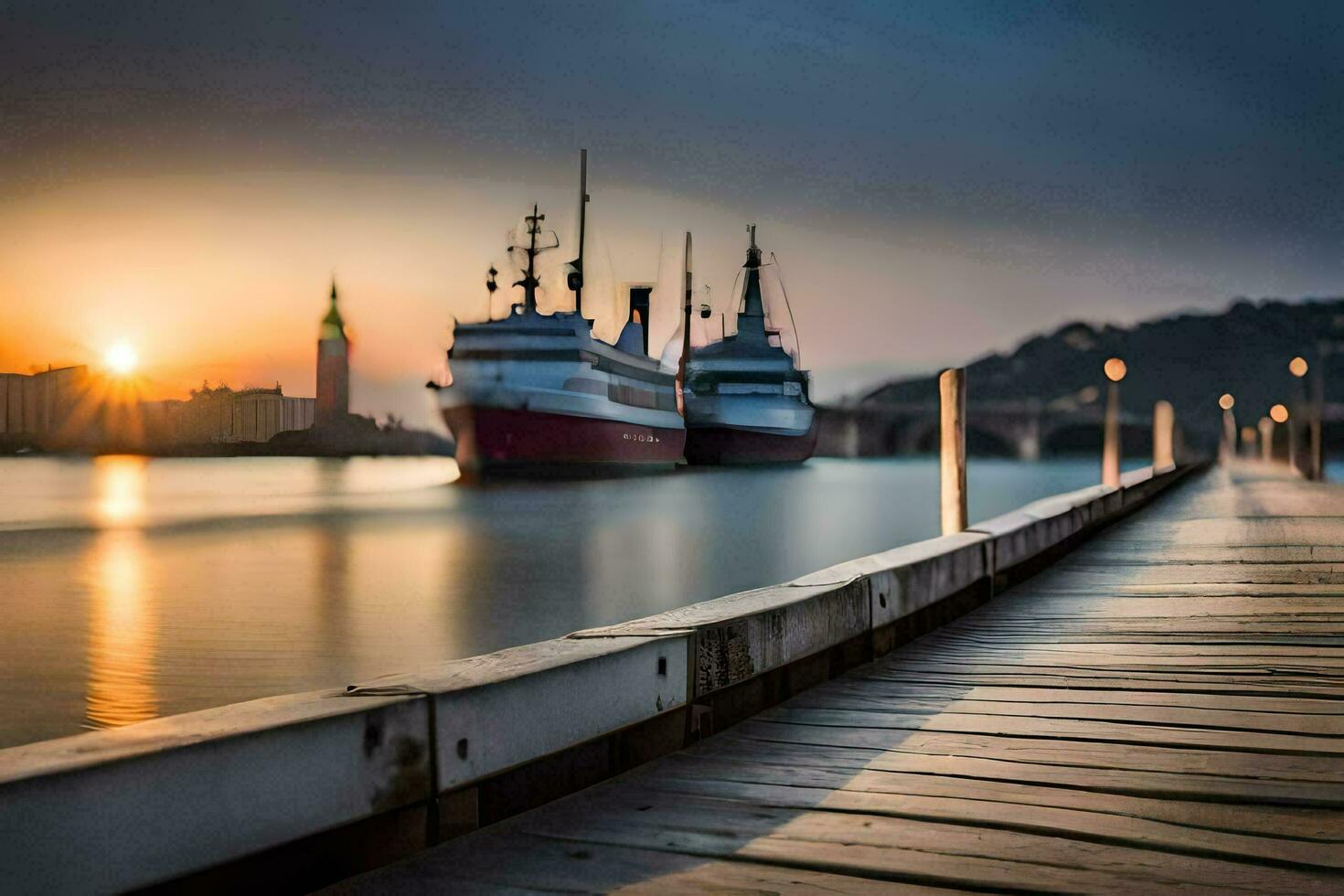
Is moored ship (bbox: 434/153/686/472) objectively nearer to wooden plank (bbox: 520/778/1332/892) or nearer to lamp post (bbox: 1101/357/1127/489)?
lamp post (bbox: 1101/357/1127/489)

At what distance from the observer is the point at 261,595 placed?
1923 centimetres

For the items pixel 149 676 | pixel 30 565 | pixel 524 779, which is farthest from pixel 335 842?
pixel 30 565

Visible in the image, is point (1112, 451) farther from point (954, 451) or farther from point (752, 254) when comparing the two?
point (752, 254)

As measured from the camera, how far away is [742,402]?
3159 inches

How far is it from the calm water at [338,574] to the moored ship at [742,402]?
24.1m

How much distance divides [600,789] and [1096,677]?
2.40 metres

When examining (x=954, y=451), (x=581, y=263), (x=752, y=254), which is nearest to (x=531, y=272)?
(x=581, y=263)

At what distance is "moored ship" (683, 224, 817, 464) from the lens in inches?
3147

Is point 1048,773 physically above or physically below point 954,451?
below

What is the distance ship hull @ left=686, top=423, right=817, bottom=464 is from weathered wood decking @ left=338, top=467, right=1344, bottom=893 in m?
74.7

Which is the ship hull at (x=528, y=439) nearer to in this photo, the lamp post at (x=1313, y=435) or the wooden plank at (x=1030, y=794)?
the lamp post at (x=1313, y=435)

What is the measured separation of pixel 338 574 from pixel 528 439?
106 ft

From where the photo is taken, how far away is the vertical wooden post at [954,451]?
9469 millimetres

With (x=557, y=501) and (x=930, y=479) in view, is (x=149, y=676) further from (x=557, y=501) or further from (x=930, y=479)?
(x=930, y=479)
